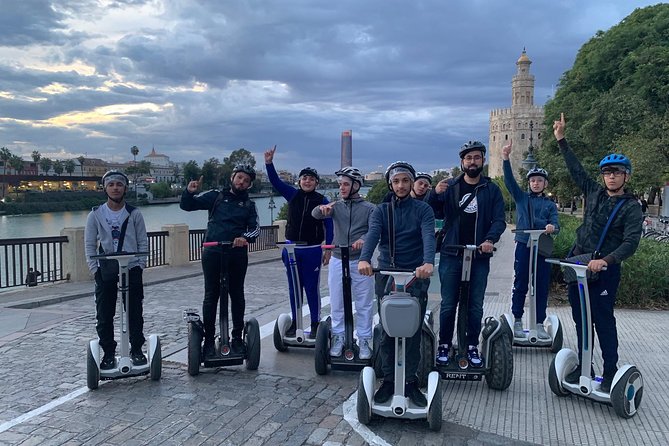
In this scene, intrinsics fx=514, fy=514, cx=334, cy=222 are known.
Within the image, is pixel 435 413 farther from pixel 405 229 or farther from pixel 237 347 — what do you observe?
pixel 237 347

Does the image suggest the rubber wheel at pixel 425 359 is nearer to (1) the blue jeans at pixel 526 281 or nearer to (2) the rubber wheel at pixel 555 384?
(2) the rubber wheel at pixel 555 384

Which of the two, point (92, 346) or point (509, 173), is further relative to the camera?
point (509, 173)

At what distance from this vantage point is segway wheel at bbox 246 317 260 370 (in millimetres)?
5320

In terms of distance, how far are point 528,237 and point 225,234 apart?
136 inches

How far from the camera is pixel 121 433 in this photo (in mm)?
3896

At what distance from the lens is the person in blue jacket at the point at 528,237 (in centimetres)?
596

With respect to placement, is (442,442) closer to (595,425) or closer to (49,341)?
(595,425)

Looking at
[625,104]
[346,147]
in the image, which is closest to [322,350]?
[346,147]

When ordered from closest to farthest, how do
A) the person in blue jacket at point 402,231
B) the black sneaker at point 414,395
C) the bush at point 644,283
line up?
1. the black sneaker at point 414,395
2. the person in blue jacket at point 402,231
3. the bush at point 644,283

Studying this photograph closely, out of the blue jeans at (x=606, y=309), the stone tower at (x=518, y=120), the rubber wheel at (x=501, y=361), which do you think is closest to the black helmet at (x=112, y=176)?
the rubber wheel at (x=501, y=361)

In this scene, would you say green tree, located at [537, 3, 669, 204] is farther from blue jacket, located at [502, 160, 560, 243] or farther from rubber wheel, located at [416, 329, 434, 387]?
rubber wheel, located at [416, 329, 434, 387]

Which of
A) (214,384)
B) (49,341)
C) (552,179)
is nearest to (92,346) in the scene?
(214,384)

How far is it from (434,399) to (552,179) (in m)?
30.2

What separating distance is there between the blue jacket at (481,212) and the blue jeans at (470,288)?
14 centimetres
